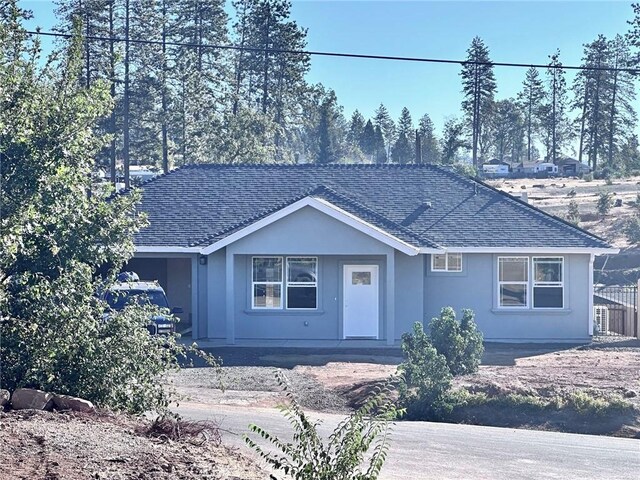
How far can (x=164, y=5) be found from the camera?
6162 cm

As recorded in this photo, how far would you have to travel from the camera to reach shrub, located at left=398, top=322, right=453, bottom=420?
55.4 feet

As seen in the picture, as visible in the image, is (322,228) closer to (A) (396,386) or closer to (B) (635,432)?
(A) (396,386)

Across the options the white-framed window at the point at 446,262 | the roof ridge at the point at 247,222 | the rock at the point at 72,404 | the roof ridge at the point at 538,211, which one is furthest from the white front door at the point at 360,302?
the rock at the point at 72,404

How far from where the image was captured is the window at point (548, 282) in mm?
27047

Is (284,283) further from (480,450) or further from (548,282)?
(480,450)

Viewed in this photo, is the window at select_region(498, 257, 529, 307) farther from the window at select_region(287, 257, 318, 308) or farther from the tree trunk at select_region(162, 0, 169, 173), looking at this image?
the tree trunk at select_region(162, 0, 169, 173)

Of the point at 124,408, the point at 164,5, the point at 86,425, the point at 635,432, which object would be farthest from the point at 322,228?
the point at 164,5

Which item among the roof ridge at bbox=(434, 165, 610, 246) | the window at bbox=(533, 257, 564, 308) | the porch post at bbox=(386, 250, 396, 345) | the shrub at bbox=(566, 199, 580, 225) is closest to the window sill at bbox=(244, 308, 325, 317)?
the porch post at bbox=(386, 250, 396, 345)

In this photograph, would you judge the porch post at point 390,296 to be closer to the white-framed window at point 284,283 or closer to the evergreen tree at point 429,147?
the white-framed window at point 284,283

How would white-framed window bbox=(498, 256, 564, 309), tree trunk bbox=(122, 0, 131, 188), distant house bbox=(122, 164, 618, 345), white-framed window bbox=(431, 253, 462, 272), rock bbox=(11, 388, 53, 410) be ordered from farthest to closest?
tree trunk bbox=(122, 0, 131, 188) → white-framed window bbox=(431, 253, 462, 272) → white-framed window bbox=(498, 256, 564, 309) → distant house bbox=(122, 164, 618, 345) → rock bbox=(11, 388, 53, 410)

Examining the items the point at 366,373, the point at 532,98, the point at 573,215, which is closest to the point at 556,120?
the point at 532,98

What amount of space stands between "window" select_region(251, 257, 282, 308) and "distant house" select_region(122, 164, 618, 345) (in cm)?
3

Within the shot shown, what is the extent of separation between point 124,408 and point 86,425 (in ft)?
6.02

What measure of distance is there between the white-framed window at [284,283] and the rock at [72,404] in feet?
47.8
